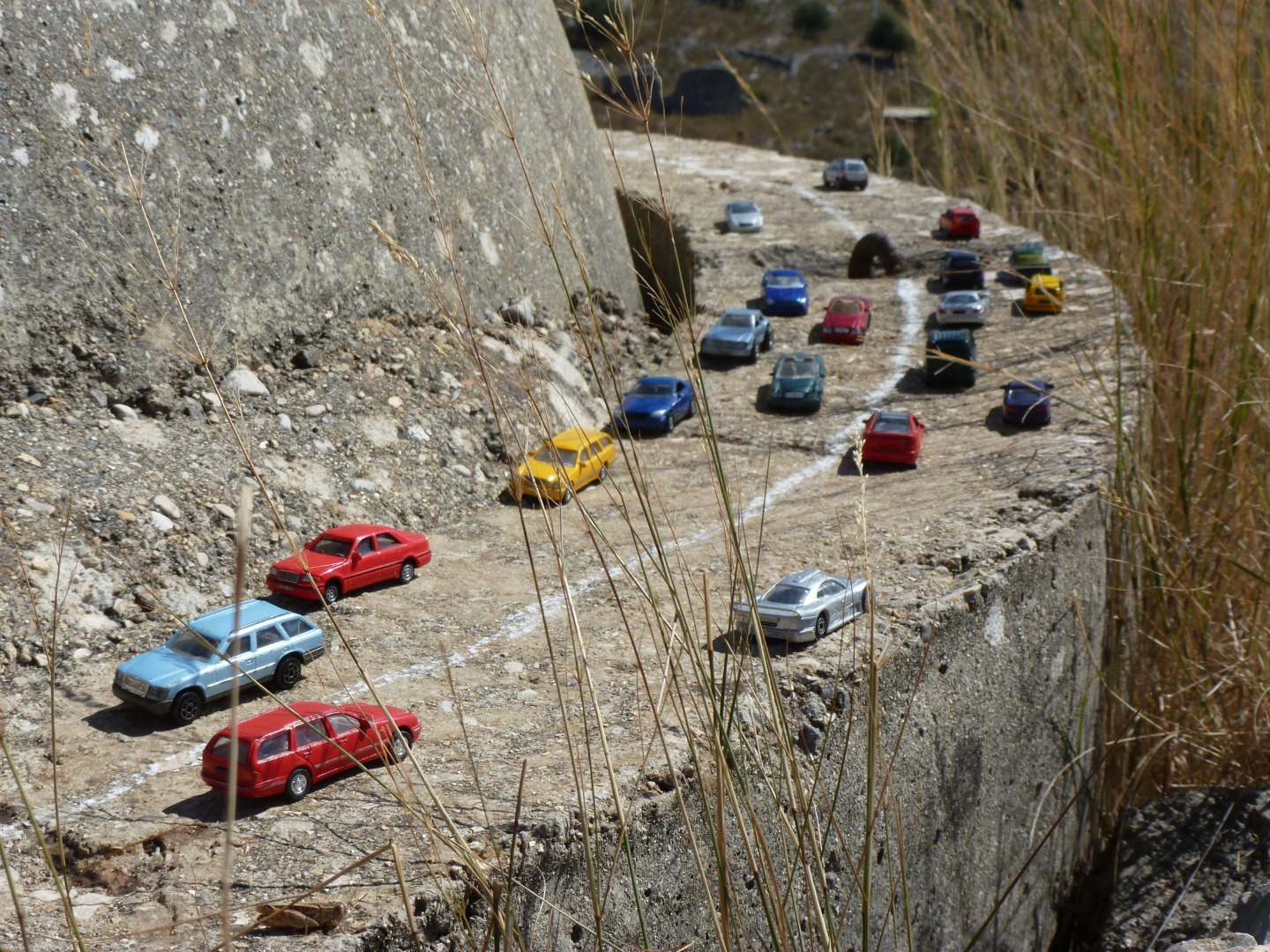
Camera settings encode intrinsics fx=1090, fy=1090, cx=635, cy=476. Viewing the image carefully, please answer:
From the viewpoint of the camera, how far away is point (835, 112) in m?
33.2

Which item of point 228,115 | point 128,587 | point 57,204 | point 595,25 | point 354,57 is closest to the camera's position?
point 595,25

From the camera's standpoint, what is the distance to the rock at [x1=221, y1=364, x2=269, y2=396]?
466cm

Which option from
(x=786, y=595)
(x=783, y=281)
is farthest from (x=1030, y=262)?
(x=786, y=595)

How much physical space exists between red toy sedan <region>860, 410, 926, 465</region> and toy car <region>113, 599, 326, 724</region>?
297cm

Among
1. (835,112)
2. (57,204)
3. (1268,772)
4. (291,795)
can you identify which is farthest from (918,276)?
(835,112)

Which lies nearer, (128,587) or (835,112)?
(128,587)

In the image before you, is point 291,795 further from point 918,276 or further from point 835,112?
point 835,112

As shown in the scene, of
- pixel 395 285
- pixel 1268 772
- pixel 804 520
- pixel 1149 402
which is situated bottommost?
pixel 1268 772

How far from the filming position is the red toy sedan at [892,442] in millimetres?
5379

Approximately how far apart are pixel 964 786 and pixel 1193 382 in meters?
1.80

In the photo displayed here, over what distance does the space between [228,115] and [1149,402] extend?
13.4 feet

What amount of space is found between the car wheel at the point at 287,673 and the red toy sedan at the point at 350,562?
481 millimetres

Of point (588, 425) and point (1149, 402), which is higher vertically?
point (1149, 402)

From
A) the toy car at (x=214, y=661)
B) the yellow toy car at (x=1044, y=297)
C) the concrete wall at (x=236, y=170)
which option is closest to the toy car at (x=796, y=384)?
the concrete wall at (x=236, y=170)
